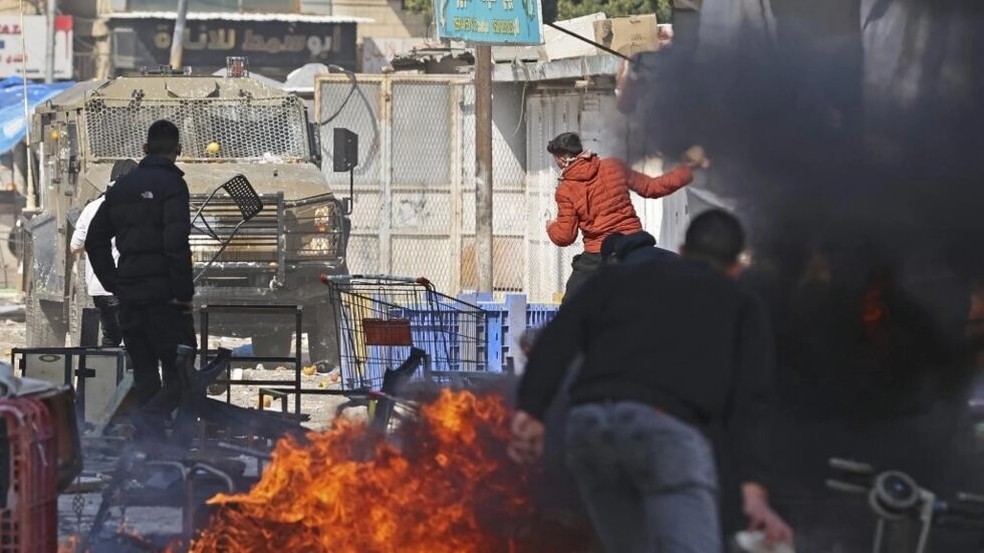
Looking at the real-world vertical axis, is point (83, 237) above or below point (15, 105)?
below

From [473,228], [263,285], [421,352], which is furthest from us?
[473,228]

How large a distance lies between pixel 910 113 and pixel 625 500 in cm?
337

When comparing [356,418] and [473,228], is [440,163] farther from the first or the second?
[356,418]

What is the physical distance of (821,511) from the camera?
6.50 metres

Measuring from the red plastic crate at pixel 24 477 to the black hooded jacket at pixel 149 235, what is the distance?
9.89 ft

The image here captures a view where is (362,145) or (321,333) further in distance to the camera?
(362,145)

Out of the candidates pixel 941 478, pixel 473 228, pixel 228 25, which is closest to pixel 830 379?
pixel 941 478

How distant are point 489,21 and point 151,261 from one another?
8.37m

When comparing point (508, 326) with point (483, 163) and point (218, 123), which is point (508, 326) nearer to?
point (218, 123)

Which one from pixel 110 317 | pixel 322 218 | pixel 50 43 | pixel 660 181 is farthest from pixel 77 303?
pixel 50 43

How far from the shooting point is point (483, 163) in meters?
19.2

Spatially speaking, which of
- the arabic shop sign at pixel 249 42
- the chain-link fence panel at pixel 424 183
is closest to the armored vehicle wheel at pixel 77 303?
the chain-link fence panel at pixel 424 183

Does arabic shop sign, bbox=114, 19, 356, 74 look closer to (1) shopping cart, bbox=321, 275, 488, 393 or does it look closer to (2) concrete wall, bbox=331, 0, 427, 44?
(2) concrete wall, bbox=331, 0, 427, 44

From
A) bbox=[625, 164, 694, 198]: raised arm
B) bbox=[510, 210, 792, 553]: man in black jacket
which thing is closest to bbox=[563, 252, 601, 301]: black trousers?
bbox=[625, 164, 694, 198]: raised arm
